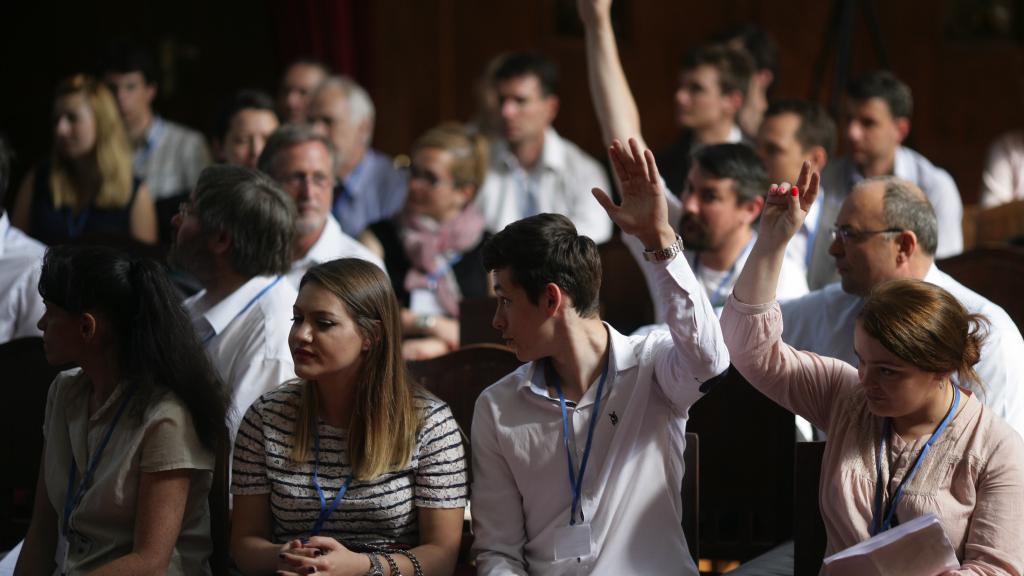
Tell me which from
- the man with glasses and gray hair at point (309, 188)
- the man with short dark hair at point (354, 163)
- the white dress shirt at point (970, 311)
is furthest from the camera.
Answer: the man with short dark hair at point (354, 163)

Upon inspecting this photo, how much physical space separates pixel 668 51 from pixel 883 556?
532 cm

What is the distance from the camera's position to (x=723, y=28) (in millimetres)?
6742

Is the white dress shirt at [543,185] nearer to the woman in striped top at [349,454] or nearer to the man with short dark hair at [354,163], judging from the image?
the man with short dark hair at [354,163]

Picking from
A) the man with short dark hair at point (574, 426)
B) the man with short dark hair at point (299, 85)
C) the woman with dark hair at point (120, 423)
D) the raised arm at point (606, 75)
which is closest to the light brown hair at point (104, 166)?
the man with short dark hair at point (299, 85)

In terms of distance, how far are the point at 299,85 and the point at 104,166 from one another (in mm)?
1554

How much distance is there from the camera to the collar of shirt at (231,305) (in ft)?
9.84

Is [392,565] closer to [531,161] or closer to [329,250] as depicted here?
[329,250]

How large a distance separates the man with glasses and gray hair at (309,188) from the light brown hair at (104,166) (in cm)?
110

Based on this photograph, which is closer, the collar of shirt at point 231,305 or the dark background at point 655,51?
the collar of shirt at point 231,305

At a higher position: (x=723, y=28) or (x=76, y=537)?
(x=723, y=28)

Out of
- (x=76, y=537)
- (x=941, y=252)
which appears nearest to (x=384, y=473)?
(x=76, y=537)

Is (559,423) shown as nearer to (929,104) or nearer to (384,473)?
(384,473)

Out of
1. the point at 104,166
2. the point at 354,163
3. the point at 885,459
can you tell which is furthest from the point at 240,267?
the point at 354,163

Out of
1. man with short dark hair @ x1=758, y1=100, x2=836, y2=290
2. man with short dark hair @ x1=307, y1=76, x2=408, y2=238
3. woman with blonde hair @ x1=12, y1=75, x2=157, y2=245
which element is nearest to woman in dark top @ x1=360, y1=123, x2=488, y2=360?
man with short dark hair @ x1=307, y1=76, x2=408, y2=238
